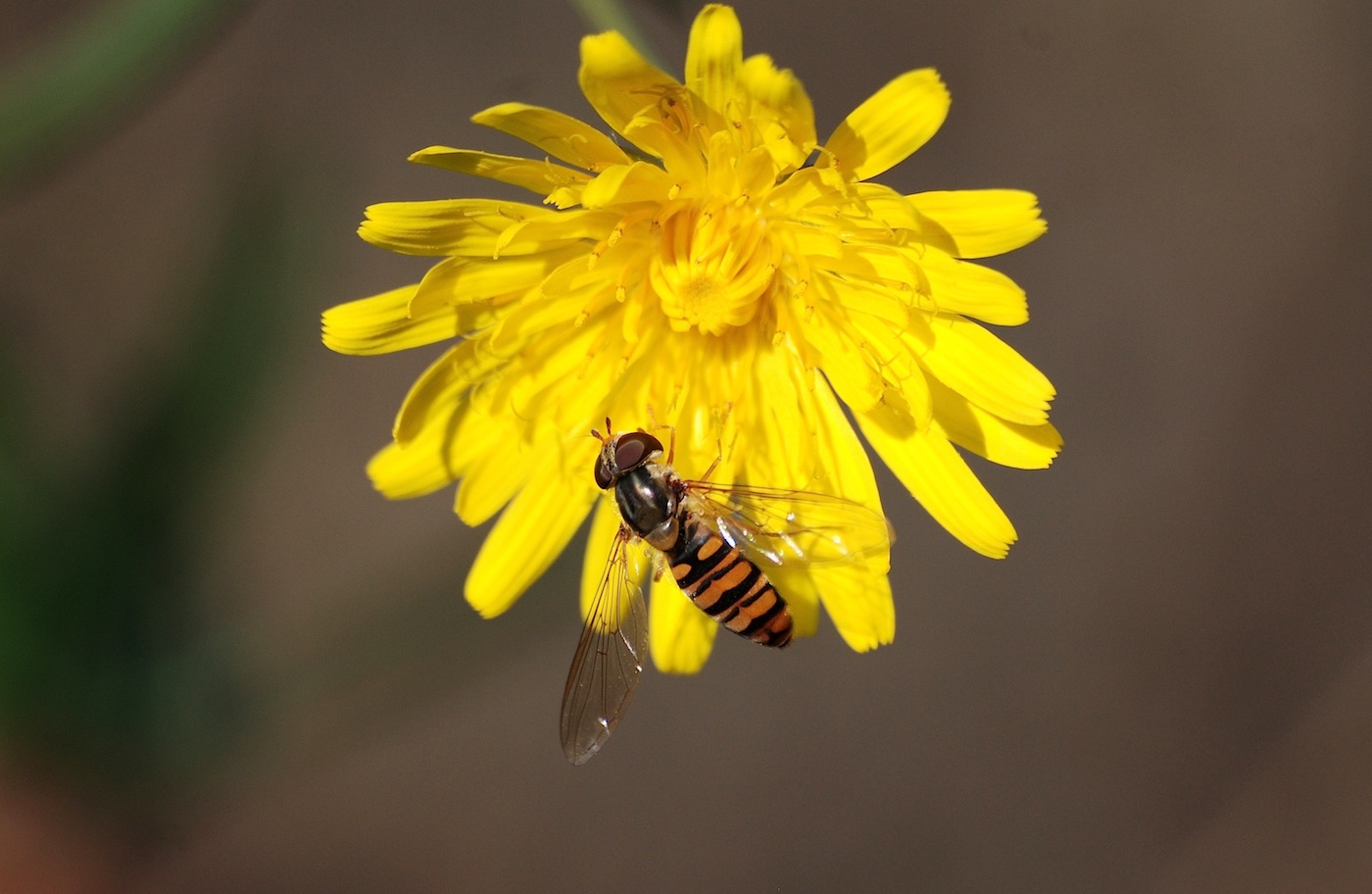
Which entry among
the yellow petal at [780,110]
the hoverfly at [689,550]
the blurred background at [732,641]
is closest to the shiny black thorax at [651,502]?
the hoverfly at [689,550]

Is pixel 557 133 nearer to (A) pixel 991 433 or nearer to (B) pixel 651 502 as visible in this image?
(B) pixel 651 502

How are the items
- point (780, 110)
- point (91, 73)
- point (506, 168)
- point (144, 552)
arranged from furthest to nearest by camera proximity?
point (144, 552), point (91, 73), point (506, 168), point (780, 110)

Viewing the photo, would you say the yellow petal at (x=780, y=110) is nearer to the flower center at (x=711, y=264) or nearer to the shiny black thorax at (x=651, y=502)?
the flower center at (x=711, y=264)

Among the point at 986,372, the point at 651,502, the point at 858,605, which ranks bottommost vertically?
the point at 858,605

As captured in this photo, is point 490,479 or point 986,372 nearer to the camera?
point 986,372

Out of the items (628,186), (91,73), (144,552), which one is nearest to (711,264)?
(628,186)

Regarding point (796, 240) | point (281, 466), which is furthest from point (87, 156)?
point (796, 240)

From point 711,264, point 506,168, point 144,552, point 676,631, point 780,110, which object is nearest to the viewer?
point 780,110
